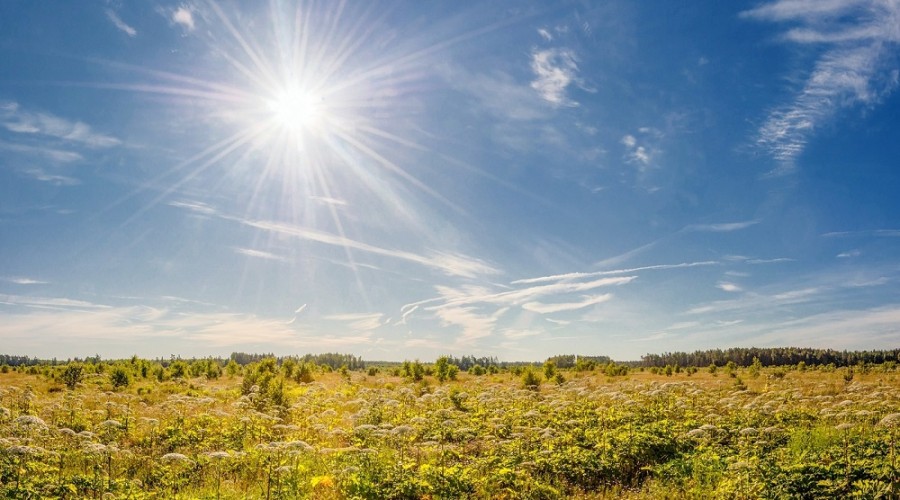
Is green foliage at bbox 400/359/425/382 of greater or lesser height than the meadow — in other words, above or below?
below

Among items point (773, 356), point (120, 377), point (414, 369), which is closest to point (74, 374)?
point (120, 377)

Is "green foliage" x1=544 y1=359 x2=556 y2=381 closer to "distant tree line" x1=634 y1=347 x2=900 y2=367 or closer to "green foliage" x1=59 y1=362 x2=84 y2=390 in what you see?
"green foliage" x1=59 y1=362 x2=84 y2=390

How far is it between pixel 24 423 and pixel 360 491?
679 cm

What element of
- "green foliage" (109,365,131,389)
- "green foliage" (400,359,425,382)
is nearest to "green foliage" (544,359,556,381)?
"green foliage" (400,359,425,382)

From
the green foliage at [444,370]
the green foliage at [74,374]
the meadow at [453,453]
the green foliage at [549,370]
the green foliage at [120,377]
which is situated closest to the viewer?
the meadow at [453,453]

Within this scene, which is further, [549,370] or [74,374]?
[549,370]

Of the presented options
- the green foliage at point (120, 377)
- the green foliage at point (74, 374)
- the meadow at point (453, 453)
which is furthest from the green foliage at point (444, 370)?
the green foliage at point (74, 374)

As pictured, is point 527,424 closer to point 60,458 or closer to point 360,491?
point 360,491

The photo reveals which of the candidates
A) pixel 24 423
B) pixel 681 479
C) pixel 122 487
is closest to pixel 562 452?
pixel 681 479

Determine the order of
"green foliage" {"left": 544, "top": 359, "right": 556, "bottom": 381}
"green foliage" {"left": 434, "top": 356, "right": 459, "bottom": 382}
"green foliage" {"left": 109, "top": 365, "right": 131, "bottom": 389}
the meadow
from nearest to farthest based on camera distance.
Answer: the meadow, "green foliage" {"left": 109, "top": 365, "right": 131, "bottom": 389}, "green foliage" {"left": 544, "top": 359, "right": 556, "bottom": 381}, "green foliage" {"left": 434, "top": 356, "right": 459, "bottom": 382}

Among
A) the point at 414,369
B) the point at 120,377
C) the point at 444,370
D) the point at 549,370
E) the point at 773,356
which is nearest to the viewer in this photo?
the point at 120,377

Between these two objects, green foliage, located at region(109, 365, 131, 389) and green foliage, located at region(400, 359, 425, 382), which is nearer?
green foliage, located at region(109, 365, 131, 389)

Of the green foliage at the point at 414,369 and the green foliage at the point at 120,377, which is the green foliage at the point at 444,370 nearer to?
the green foliage at the point at 414,369

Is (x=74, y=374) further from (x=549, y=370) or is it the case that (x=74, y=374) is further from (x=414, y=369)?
(x=549, y=370)
